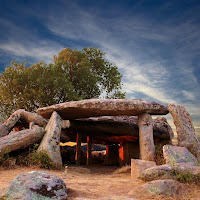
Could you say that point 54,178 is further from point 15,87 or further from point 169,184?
point 15,87

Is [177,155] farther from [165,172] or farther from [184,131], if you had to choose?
[165,172]

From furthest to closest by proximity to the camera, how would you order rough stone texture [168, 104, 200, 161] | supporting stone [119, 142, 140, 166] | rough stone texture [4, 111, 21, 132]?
supporting stone [119, 142, 140, 166], rough stone texture [4, 111, 21, 132], rough stone texture [168, 104, 200, 161]

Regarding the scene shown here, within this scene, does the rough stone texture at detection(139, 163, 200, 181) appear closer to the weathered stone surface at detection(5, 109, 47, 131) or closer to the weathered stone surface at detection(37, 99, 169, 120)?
the weathered stone surface at detection(37, 99, 169, 120)

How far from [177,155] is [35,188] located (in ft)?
22.4

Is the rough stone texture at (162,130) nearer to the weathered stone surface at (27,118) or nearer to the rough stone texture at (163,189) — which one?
the weathered stone surface at (27,118)

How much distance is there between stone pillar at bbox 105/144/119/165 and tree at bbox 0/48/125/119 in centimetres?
556

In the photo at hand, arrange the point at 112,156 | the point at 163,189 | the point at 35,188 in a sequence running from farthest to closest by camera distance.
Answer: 1. the point at 112,156
2. the point at 163,189
3. the point at 35,188

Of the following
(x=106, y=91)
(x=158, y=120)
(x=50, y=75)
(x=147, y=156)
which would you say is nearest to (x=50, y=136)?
(x=147, y=156)

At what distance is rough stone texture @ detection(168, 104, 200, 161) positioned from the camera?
32.4 feet

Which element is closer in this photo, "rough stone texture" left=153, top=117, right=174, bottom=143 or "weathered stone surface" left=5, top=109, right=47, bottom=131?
"weathered stone surface" left=5, top=109, right=47, bottom=131

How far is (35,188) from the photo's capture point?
13.3ft

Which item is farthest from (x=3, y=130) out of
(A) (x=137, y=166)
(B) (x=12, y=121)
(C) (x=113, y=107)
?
(A) (x=137, y=166)

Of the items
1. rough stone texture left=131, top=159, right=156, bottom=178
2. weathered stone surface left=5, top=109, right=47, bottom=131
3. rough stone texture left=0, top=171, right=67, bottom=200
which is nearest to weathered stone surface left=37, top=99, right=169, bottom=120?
weathered stone surface left=5, top=109, right=47, bottom=131

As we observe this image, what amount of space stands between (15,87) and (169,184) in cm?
1707
